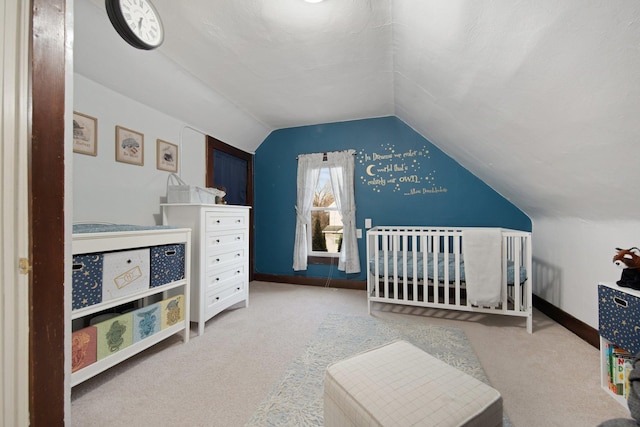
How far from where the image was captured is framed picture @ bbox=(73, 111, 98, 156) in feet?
5.63

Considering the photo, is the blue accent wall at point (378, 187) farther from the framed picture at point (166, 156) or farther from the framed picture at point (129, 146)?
the framed picture at point (129, 146)

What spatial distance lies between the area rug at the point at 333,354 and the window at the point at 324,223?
1229mm

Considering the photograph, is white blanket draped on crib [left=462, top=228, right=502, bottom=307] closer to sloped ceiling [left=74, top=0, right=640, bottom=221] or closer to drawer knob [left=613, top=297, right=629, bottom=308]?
sloped ceiling [left=74, top=0, right=640, bottom=221]

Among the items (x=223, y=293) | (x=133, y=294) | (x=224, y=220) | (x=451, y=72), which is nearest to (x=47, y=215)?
(x=133, y=294)

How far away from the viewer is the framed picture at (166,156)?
7.63 ft

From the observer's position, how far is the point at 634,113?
923 mm

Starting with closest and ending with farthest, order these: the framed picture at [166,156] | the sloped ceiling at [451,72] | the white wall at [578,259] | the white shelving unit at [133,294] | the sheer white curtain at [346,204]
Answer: the sloped ceiling at [451,72]
the white shelving unit at [133,294]
the white wall at [578,259]
the framed picture at [166,156]
the sheer white curtain at [346,204]

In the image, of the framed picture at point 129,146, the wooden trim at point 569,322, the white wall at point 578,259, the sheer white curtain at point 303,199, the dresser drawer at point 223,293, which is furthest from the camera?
→ the sheer white curtain at point 303,199

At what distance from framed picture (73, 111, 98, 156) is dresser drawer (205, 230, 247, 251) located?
101 centimetres

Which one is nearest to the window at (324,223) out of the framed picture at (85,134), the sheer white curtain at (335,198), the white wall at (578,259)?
the sheer white curtain at (335,198)

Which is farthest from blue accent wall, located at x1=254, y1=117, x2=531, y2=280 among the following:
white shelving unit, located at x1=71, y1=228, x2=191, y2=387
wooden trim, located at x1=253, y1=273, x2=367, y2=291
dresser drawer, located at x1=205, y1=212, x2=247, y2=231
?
white shelving unit, located at x1=71, y1=228, x2=191, y2=387

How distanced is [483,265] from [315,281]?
2028 millimetres

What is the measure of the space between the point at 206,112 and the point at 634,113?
2.97 m

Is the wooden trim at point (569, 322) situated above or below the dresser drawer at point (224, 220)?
below
